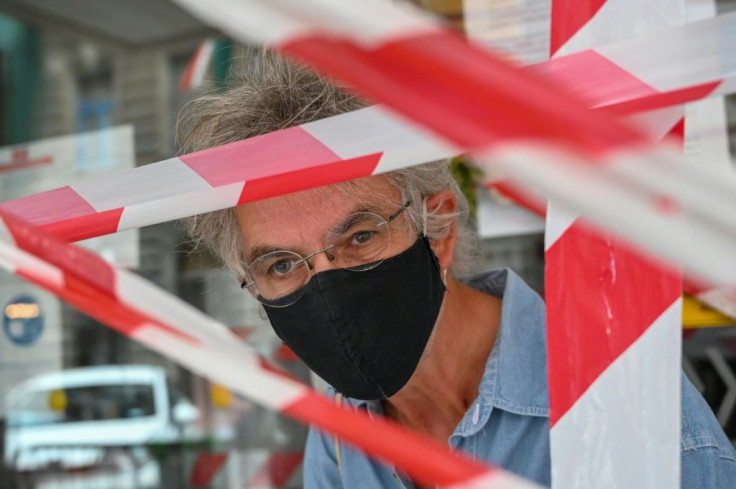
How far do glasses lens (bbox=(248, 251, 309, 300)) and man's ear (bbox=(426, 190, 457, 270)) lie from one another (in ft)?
0.91

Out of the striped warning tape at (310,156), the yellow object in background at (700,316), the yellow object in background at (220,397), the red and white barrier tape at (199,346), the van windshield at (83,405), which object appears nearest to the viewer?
the red and white barrier tape at (199,346)

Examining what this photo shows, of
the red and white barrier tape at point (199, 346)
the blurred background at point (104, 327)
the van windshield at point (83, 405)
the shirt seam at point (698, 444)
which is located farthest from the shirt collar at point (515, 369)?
the van windshield at point (83, 405)

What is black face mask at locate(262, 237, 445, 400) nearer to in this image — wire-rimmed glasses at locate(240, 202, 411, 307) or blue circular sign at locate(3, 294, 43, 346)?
wire-rimmed glasses at locate(240, 202, 411, 307)

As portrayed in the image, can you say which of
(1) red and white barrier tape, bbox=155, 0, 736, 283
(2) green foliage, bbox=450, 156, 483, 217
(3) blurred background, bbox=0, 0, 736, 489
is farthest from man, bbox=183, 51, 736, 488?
(3) blurred background, bbox=0, 0, 736, 489

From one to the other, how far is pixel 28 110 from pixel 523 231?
2.72 metres

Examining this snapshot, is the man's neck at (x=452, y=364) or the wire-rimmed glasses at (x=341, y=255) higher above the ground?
the wire-rimmed glasses at (x=341, y=255)

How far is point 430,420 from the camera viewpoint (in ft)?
5.78

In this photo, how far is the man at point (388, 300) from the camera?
4.96ft

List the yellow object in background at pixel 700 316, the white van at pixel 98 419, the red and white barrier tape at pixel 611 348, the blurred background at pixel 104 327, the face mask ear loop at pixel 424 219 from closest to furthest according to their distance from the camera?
the red and white barrier tape at pixel 611 348
the face mask ear loop at pixel 424 219
the yellow object in background at pixel 700 316
the blurred background at pixel 104 327
the white van at pixel 98 419

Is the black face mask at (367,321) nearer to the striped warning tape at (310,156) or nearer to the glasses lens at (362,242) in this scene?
the glasses lens at (362,242)

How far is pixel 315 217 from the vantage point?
153cm

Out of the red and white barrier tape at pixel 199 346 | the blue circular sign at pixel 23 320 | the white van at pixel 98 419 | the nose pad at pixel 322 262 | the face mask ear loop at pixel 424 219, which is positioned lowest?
the white van at pixel 98 419

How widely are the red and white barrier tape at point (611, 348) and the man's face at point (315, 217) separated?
590 mm

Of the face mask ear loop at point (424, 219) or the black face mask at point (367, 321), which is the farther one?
the face mask ear loop at point (424, 219)
